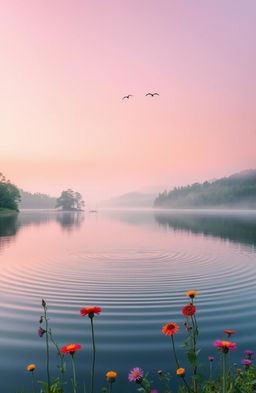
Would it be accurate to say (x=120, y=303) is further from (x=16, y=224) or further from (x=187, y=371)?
(x=16, y=224)

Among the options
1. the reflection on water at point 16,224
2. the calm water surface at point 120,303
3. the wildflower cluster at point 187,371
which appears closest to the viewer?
the wildflower cluster at point 187,371

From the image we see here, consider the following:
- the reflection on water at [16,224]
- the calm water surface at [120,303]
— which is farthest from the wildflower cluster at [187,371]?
the reflection on water at [16,224]

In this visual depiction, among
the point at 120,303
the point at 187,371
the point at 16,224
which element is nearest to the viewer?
the point at 187,371

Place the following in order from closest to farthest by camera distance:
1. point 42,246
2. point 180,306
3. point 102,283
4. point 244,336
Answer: point 244,336 → point 180,306 → point 102,283 → point 42,246

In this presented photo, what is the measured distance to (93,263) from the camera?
1110 inches

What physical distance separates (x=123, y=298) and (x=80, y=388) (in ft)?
28.7

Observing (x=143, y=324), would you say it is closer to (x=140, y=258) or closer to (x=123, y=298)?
(x=123, y=298)

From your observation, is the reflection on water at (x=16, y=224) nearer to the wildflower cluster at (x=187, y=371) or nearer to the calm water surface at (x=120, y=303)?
the calm water surface at (x=120, y=303)

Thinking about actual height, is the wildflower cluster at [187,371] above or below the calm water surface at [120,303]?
above

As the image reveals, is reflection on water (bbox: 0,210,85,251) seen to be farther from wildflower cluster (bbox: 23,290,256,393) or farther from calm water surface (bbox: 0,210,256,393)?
wildflower cluster (bbox: 23,290,256,393)

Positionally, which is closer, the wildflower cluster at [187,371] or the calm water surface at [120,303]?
the wildflower cluster at [187,371]

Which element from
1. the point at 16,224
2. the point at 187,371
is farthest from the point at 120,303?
the point at 16,224

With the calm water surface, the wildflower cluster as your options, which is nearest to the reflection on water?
the calm water surface

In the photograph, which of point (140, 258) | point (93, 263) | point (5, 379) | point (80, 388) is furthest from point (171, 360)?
point (140, 258)
